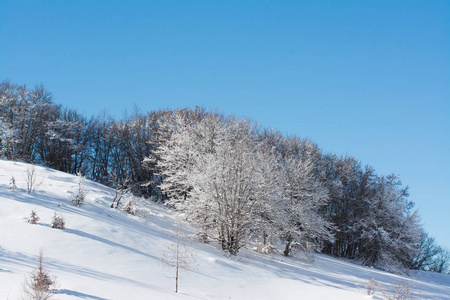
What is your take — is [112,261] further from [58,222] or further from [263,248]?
[263,248]

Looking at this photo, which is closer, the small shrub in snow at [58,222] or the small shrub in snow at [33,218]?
the small shrub in snow at [33,218]

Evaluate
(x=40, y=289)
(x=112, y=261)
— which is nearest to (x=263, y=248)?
(x=112, y=261)

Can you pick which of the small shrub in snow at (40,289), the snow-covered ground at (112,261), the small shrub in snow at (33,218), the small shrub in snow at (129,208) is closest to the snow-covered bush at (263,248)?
the snow-covered ground at (112,261)

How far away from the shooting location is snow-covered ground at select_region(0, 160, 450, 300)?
742 cm

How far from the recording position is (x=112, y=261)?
993 cm

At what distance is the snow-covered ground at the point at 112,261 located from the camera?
24.4ft

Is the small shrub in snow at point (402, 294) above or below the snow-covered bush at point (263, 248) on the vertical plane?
above

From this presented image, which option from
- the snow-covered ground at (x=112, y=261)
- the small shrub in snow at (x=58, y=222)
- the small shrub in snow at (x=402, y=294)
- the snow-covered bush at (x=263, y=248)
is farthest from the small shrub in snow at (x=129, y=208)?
the small shrub in snow at (x=402, y=294)

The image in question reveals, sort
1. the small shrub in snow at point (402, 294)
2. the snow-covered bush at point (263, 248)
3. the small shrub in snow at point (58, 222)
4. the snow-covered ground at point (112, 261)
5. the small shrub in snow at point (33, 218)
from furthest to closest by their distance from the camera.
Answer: the snow-covered bush at point (263, 248), the small shrub in snow at point (58, 222), the small shrub in snow at point (33, 218), the small shrub in snow at point (402, 294), the snow-covered ground at point (112, 261)

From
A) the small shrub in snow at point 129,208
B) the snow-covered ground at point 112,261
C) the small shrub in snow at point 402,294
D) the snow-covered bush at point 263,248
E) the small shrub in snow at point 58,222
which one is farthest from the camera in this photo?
the snow-covered bush at point 263,248

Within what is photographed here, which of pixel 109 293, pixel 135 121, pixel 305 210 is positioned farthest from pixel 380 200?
pixel 109 293

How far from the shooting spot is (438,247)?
44312mm

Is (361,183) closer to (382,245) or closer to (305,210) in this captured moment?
(382,245)

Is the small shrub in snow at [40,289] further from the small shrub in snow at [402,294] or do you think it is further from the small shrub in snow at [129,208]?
the small shrub in snow at [129,208]
